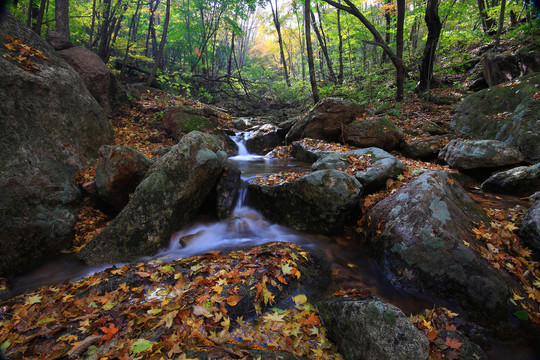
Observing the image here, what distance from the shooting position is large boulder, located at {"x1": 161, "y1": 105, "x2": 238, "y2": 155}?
10.0 metres

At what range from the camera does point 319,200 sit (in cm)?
497

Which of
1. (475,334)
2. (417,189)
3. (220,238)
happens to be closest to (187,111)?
(220,238)

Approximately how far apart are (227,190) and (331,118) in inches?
248

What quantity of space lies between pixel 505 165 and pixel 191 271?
8.46 m

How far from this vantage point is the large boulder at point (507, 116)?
6.70m

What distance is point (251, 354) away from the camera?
2.11 meters

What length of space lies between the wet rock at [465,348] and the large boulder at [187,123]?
934 centimetres

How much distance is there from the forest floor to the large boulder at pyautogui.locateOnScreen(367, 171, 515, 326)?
20cm

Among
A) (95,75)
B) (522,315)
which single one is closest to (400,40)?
(522,315)

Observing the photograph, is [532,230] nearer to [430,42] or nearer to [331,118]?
[331,118]

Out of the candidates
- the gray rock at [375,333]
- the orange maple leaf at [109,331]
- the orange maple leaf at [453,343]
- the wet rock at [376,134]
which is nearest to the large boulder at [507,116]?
the wet rock at [376,134]

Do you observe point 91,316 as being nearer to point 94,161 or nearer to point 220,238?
point 220,238

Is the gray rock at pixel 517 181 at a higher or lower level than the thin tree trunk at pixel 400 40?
lower

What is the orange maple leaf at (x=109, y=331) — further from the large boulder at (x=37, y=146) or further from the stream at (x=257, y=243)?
the large boulder at (x=37, y=146)
